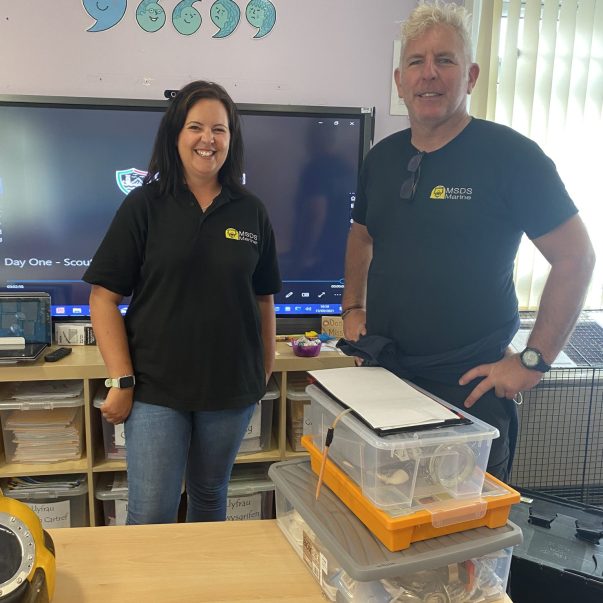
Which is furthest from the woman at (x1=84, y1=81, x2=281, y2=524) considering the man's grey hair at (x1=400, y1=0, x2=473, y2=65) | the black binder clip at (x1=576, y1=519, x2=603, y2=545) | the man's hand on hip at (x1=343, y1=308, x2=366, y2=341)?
the black binder clip at (x1=576, y1=519, x2=603, y2=545)

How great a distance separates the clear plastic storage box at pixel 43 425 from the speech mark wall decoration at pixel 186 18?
1463 millimetres

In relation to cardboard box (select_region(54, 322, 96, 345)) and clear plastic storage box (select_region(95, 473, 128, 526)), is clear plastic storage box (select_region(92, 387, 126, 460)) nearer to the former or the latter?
clear plastic storage box (select_region(95, 473, 128, 526))

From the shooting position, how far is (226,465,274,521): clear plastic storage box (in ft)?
7.16

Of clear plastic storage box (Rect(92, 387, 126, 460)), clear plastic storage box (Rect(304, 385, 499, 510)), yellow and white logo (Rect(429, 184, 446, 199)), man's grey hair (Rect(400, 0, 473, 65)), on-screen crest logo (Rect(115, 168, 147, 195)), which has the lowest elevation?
clear plastic storage box (Rect(92, 387, 126, 460))

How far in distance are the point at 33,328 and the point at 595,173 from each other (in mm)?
2527

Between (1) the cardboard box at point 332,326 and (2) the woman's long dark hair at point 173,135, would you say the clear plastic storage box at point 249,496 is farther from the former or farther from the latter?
(2) the woman's long dark hair at point 173,135

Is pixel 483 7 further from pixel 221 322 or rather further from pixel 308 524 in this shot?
pixel 308 524

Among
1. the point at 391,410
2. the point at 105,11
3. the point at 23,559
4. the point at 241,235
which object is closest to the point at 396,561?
the point at 391,410

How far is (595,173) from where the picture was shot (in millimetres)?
2598

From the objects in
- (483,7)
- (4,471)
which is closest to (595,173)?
(483,7)

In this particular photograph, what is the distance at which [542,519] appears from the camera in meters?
1.78

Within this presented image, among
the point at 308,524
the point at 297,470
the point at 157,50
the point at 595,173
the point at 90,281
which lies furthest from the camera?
the point at 595,173

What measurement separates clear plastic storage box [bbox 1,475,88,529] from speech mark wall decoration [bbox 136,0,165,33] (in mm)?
1781

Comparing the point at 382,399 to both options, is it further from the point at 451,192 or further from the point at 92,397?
the point at 92,397
